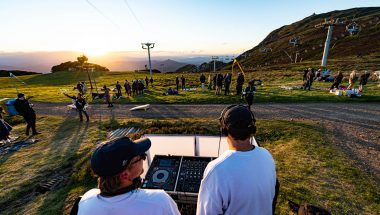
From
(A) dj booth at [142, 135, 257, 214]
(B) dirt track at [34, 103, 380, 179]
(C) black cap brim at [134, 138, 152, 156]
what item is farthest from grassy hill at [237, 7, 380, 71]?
(C) black cap brim at [134, 138, 152, 156]

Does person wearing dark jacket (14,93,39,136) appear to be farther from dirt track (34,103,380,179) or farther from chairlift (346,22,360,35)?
chairlift (346,22,360,35)

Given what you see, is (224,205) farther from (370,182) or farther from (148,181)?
(370,182)

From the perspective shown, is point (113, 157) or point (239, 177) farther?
point (239, 177)

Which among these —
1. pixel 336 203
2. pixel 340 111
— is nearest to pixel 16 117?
pixel 336 203

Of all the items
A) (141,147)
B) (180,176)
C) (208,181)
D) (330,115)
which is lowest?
(330,115)

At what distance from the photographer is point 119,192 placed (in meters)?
2.12

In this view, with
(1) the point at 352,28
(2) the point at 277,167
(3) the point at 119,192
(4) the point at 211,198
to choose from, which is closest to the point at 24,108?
(2) the point at 277,167

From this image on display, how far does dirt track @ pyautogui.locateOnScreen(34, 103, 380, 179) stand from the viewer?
950cm

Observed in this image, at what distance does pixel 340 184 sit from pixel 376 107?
500 inches

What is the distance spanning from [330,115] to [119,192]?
15.9 meters

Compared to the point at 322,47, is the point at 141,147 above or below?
below

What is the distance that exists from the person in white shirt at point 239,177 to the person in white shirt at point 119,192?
552 mm

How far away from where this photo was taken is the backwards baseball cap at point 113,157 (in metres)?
2.11

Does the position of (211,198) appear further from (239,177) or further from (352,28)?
(352,28)
